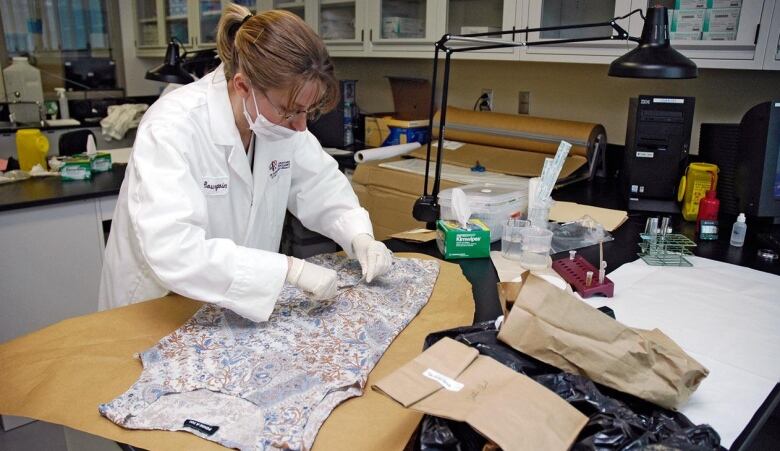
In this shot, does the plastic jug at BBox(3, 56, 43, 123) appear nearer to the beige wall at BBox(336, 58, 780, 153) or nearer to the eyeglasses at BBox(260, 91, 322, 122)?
the beige wall at BBox(336, 58, 780, 153)

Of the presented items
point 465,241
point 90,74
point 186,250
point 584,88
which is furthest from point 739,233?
point 90,74

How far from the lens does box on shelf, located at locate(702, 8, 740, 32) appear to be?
1.78 m

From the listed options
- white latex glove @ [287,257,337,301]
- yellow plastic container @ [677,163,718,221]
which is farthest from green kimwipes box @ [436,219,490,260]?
yellow plastic container @ [677,163,718,221]

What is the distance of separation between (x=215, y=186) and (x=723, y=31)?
1.64m

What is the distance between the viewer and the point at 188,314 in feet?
3.69

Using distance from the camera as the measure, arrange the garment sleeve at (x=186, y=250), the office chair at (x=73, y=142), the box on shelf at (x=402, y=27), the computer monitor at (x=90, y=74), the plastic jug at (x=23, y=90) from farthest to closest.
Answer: the computer monitor at (x=90, y=74) → the plastic jug at (x=23, y=90) → the office chair at (x=73, y=142) → the box on shelf at (x=402, y=27) → the garment sleeve at (x=186, y=250)

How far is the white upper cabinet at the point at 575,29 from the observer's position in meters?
2.05

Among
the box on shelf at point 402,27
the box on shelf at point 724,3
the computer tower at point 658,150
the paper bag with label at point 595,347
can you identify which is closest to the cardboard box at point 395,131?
the box on shelf at point 402,27

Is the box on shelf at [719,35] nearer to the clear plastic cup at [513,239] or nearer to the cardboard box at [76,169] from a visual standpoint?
the clear plastic cup at [513,239]

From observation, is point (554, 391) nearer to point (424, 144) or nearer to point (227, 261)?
point (227, 261)

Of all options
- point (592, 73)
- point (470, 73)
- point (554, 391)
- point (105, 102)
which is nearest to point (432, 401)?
point (554, 391)

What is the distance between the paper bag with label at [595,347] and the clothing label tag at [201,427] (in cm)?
43

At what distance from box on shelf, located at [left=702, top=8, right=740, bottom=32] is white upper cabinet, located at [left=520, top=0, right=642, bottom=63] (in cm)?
25

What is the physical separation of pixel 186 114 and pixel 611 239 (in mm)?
1177
